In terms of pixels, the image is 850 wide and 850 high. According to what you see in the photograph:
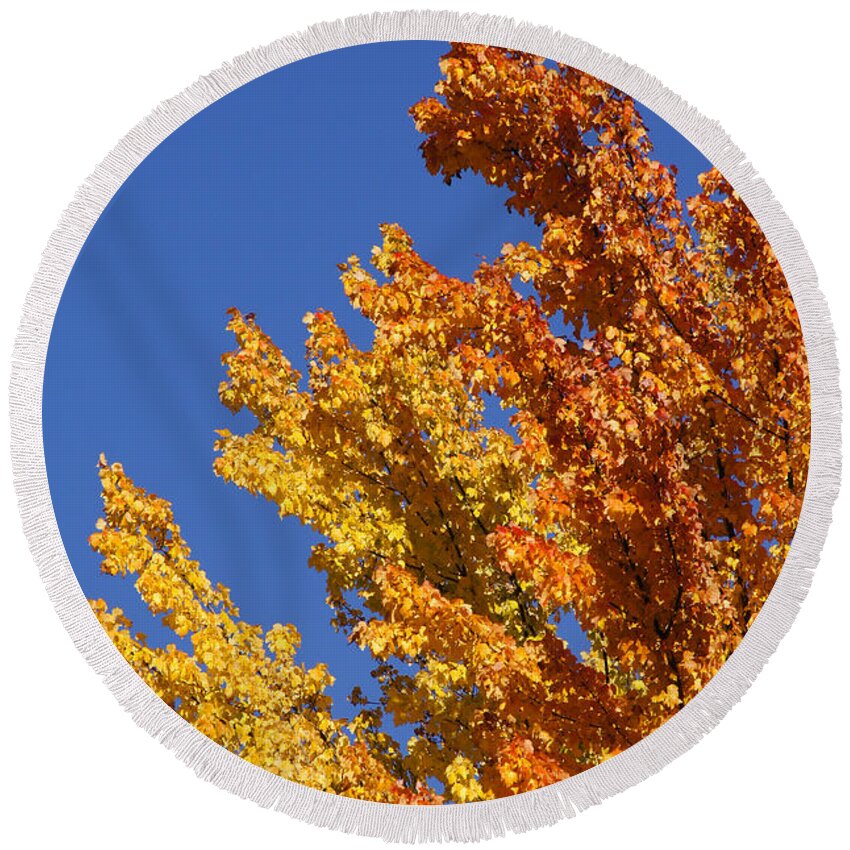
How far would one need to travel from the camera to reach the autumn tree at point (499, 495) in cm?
431

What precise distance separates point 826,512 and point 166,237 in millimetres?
2777

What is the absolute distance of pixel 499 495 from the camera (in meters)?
4.35

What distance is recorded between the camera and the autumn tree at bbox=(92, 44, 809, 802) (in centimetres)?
431

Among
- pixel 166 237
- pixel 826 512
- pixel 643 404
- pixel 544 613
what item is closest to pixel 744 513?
pixel 826 512

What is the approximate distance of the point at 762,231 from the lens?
448 centimetres

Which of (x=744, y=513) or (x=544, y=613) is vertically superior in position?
(x=744, y=513)

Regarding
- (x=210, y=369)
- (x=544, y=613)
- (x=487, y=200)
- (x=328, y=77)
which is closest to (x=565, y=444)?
(x=544, y=613)

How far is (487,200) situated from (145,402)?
5.08 feet

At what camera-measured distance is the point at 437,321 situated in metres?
4.39

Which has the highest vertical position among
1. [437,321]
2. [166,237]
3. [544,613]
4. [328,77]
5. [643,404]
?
[328,77]

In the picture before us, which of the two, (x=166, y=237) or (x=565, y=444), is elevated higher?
(x=166, y=237)

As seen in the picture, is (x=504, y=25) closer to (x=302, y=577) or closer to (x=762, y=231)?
(x=762, y=231)

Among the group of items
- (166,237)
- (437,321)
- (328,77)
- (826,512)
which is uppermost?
(328,77)

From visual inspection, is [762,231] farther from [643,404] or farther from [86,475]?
[86,475]
